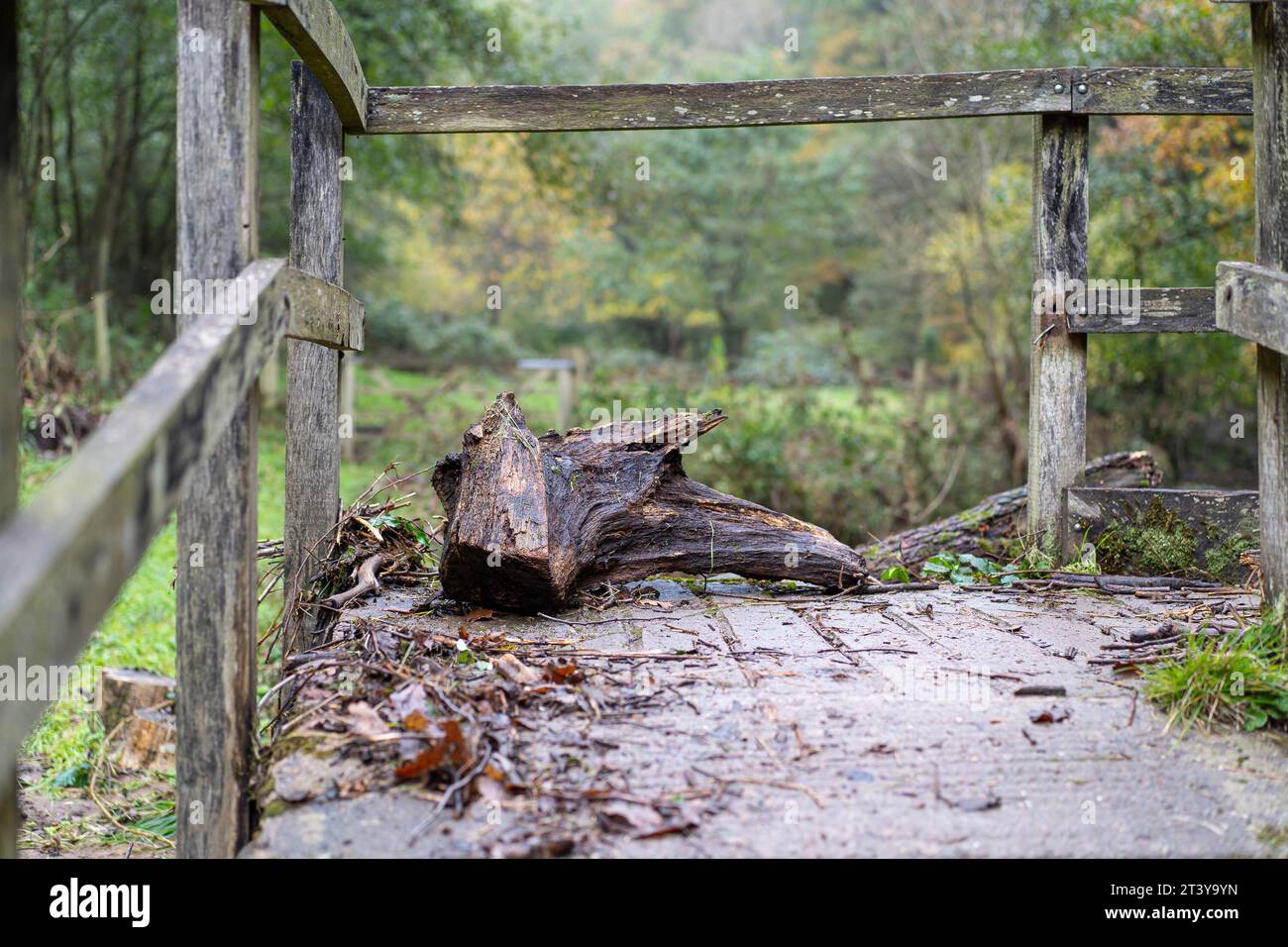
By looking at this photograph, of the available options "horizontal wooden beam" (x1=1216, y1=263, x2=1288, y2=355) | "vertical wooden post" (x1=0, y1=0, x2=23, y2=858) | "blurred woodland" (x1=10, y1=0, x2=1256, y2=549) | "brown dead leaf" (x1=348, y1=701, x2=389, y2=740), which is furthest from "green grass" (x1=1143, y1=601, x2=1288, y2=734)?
"blurred woodland" (x1=10, y1=0, x2=1256, y2=549)

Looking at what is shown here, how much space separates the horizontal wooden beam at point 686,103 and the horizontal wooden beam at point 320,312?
3.14 ft

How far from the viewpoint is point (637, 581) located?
4477mm

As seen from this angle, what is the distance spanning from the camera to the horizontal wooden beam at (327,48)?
3047 mm

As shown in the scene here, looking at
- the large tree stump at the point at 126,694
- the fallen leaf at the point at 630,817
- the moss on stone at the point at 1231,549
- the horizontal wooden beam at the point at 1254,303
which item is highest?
the horizontal wooden beam at the point at 1254,303

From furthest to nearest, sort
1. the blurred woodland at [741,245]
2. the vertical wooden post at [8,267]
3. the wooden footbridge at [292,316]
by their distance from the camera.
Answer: the blurred woodland at [741,245] → the vertical wooden post at [8,267] → the wooden footbridge at [292,316]

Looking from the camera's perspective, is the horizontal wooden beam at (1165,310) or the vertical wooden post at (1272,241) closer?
the vertical wooden post at (1272,241)

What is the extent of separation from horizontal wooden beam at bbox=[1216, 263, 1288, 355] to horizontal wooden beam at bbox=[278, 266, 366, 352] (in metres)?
2.74

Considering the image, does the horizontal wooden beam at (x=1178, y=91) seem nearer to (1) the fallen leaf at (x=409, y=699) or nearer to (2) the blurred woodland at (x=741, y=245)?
(2) the blurred woodland at (x=741, y=245)

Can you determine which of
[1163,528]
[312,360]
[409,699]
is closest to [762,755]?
[409,699]

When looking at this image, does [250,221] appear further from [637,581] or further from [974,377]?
[974,377]

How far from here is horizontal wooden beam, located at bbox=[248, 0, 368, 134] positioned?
10.00ft

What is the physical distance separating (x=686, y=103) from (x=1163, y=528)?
2873 mm

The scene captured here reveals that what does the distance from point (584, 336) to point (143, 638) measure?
25.3 m

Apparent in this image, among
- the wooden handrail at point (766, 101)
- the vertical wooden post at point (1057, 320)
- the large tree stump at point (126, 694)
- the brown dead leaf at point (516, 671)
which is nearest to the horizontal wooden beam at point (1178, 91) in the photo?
the wooden handrail at point (766, 101)
